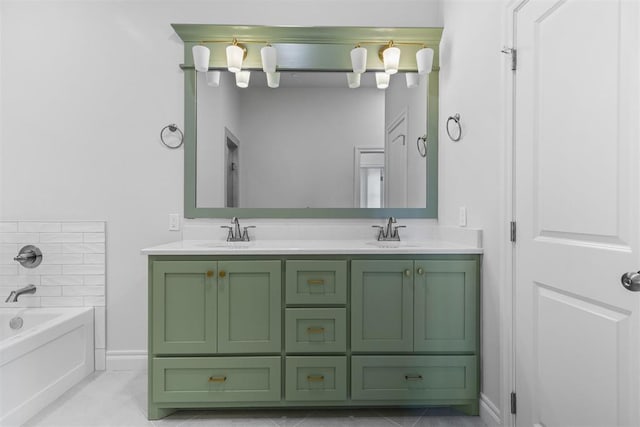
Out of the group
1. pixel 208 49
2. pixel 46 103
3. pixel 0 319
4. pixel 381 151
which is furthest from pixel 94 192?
pixel 381 151

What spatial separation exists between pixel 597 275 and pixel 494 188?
646mm

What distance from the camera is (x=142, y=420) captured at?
6.06ft

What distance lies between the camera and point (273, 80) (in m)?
2.40

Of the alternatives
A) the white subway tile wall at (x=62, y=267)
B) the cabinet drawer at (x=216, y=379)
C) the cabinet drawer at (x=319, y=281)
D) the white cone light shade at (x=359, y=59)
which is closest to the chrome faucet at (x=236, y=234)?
the cabinet drawer at (x=319, y=281)

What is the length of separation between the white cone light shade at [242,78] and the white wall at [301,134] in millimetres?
56

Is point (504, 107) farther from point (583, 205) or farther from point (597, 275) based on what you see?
point (597, 275)

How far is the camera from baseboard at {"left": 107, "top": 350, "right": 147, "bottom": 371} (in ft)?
7.88

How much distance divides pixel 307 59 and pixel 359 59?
350mm

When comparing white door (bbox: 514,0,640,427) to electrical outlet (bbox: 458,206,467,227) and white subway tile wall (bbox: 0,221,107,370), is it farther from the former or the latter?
white subway tile wall (bbox: 0,221,107,370)

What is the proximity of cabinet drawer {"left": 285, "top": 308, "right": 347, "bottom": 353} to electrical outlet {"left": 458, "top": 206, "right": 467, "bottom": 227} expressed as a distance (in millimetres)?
842

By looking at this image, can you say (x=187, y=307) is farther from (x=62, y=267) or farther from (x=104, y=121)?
(x=104, y=121)

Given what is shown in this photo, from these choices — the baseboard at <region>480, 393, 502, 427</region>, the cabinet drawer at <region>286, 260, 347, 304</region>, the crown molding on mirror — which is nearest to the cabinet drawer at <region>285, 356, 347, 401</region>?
the cabinet drawer at <region>286, 260, 347, 304</region>

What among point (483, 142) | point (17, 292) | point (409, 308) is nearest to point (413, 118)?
point (483, 142)

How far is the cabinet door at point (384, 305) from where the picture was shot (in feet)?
6.01
